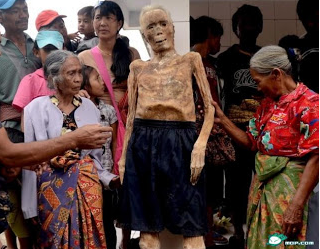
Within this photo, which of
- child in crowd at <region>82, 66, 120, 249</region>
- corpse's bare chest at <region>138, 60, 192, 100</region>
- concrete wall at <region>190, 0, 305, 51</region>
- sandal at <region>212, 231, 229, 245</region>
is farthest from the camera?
concrete wall at <region>190, 0, 305, 51</region>

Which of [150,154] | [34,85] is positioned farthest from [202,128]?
[34,85]

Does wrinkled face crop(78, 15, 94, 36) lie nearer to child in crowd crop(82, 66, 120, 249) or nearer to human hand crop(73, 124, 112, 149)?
child in crowd crop(82, 66, 120, 249)

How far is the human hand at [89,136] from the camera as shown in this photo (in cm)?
353

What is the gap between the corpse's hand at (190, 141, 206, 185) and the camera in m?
3.65

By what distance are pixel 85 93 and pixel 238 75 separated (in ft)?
4.24

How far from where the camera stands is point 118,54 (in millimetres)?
4594

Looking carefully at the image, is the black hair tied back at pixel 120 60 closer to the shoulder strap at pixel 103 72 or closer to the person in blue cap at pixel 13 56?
the shoulder strap at pixel 103 72

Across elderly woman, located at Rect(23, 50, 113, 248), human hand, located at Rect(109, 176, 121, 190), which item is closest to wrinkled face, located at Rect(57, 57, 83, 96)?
elderly woman, located at Rect(23, 50, 113, 248)

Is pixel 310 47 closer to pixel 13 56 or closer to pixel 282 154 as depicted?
pixel 282 154

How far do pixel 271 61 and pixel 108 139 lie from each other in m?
1.31

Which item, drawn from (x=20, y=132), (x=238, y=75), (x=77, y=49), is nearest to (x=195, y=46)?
(x=238, y=75)

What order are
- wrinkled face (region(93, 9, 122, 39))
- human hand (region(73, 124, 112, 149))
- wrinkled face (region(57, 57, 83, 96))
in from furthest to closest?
1. wrinkled face (region(93, 9, 122, 39))
2. wrinkled face (region(57, 57, 83, 96))
3. human hand (region(73, 124, 112, 149))

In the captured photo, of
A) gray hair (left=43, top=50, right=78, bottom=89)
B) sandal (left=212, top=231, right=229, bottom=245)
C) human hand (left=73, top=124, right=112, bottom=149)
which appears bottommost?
sandal (left=212, top=231, right=229, bottom=245)

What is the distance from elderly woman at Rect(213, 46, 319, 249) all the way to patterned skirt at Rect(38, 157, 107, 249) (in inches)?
39.6
